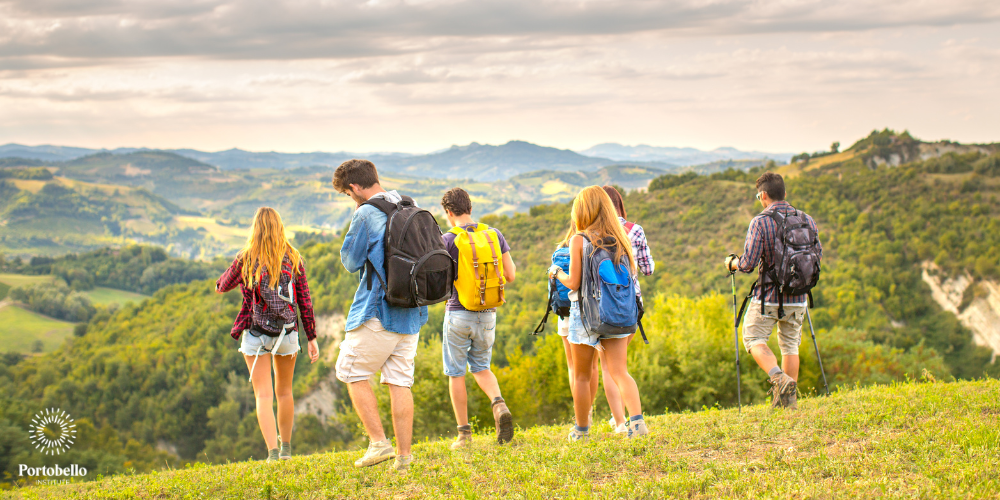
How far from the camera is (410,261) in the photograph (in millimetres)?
4211

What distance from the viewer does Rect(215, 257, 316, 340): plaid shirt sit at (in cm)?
512

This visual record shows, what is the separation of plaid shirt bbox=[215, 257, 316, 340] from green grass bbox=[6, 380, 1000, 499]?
1.14 meters

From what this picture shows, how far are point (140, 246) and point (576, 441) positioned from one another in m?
169

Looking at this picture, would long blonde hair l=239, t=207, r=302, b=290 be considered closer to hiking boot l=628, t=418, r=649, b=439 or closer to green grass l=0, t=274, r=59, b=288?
hiking boot l=628, t=418, r=649, b=439

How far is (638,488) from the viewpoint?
3.63 metres

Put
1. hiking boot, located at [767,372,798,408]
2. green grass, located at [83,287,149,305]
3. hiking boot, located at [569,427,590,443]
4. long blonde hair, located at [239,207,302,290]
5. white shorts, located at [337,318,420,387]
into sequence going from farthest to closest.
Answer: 1. green grass, located at [83,287,149,305]
2. hiking boot, located at [767,372,798,408]
3. hiking boot, located at [569,427,590,443]
4. long blonde hair, located at [239,207,302,290]
5. white shorts, located at [337,318,420,387]

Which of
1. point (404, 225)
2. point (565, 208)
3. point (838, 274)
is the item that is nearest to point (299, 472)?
point (404, 225)

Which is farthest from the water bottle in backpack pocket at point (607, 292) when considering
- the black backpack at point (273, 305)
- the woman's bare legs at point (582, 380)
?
the black backpack at point (273, 305)

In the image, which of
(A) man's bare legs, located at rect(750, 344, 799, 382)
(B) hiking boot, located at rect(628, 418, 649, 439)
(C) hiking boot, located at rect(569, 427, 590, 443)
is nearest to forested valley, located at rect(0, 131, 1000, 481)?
(A) man's bare legs, located at rect(750, 344, 799, 382)

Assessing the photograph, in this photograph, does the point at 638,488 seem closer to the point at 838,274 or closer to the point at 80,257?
the point at 838,274

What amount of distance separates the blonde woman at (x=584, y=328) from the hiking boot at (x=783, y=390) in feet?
5.03

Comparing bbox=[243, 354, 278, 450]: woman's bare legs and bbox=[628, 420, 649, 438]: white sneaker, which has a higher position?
bbox=[243, 354, 278, 450]: woman's bare legs

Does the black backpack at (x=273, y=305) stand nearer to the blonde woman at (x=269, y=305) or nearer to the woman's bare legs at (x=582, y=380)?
the blonde woman at (x=269, y=305)

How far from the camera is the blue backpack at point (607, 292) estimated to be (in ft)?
15.5
